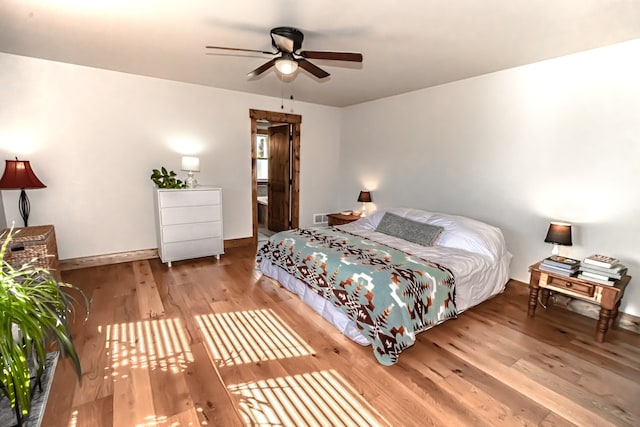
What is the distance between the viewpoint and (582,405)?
1.80m

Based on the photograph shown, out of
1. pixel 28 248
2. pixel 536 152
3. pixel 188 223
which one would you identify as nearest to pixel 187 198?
pixel 188 223

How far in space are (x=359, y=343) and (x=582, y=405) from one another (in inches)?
54.0

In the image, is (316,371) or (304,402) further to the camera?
(316,371)

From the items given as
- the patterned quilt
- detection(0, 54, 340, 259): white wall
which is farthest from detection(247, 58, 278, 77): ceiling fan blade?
detection(0, 54, 340, 259): white wall

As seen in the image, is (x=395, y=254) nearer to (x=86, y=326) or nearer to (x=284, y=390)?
(x=284, y=390)

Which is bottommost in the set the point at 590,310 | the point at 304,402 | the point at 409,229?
the point at 304,402

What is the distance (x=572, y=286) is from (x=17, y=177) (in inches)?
209

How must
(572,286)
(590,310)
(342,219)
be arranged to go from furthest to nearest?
(342,219)
(590,310)
(572,286)

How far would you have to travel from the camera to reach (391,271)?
2412mm

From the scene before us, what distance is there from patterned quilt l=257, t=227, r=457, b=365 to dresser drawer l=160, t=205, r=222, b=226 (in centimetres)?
150

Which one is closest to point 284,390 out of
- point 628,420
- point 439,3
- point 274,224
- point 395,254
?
point 395,254

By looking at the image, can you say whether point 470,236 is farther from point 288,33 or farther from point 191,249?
point 191,249

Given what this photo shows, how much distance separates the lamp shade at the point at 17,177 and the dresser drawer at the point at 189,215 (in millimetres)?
1253

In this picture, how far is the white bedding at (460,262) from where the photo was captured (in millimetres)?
2721
